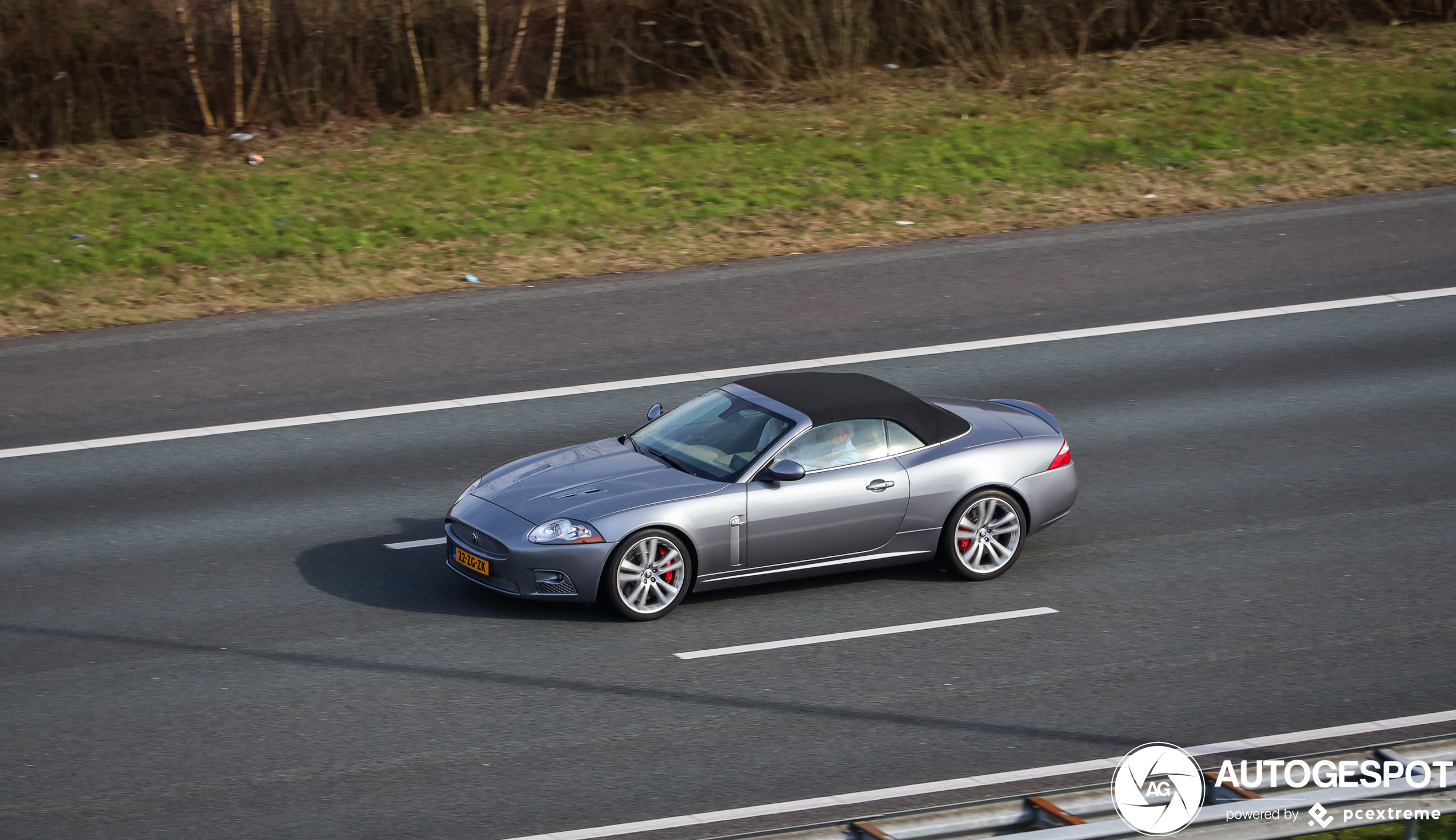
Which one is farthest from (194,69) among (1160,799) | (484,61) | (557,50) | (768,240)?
(1160,799)

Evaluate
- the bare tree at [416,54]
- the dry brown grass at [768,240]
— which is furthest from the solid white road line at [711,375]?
the bare tree at [416,54]

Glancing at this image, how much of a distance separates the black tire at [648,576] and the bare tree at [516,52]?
14.2 meters

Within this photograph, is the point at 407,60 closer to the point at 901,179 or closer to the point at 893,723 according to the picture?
the point at 901,179

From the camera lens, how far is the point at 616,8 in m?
23.0

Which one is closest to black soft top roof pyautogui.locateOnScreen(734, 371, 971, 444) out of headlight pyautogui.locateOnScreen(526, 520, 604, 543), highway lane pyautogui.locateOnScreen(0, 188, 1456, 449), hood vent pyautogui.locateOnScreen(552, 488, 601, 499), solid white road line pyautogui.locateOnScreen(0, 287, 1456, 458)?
hood vent pyautogui.locateOnScreen(552, 488, 601, 499)

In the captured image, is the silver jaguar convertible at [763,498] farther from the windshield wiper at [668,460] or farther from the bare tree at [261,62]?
the bare tree at [261,62]

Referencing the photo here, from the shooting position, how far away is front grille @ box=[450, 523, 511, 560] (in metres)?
9.61

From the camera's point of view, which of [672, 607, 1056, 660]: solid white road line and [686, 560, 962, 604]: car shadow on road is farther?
[686, 560, 962, 604]: car shadow on road

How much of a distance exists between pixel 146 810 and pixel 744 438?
4412 mm

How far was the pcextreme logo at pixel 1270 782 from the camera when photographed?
5.54m

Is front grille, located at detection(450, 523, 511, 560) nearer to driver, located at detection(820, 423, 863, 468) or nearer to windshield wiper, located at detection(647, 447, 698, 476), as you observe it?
windshield wiper, located at detection(647, 447, 698, 476)

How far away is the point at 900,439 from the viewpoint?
1042cm

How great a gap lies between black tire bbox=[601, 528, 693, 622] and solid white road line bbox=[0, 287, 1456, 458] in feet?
14.5

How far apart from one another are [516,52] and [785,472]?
14151mm
